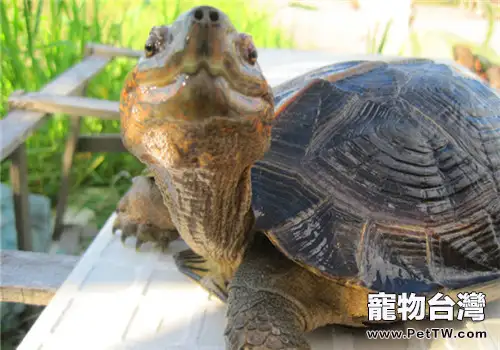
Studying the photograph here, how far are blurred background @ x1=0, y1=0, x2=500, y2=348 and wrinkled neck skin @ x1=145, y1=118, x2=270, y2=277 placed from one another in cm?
153

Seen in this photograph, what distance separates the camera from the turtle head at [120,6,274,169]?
66 cm

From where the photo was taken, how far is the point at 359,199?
1.11 m

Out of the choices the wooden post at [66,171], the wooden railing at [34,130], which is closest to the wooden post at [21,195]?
the wooden railing at [34,130]

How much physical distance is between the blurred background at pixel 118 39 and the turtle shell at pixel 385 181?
5.36 feet

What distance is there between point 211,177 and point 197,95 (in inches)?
8.3

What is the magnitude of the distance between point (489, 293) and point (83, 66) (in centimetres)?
209

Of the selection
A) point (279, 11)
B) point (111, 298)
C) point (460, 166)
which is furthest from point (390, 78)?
point (279, 11)

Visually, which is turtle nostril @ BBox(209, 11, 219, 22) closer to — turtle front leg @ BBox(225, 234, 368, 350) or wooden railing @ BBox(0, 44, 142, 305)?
turtle front leg @ BBox(225, 234, 368, 350)

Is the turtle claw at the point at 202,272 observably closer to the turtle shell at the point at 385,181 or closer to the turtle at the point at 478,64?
the turtle shell at the point at 385,181

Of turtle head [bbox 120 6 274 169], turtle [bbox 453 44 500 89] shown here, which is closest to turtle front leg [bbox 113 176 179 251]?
turtle head [bbox 120 6 274 169]

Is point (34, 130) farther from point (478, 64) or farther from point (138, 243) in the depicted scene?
point (478, 64)

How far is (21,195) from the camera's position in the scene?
2152 millimetres

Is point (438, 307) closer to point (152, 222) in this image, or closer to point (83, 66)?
point (152, 222)

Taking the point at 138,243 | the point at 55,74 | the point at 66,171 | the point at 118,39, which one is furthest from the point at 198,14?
the point at 118,39
